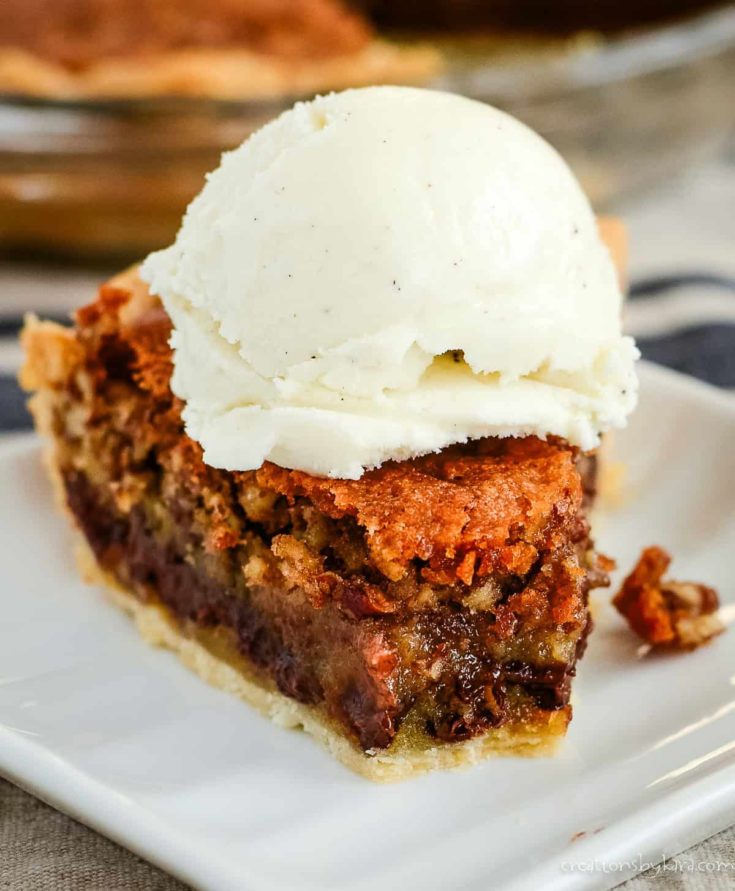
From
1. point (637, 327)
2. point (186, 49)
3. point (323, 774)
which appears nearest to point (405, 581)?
point (323, 774)

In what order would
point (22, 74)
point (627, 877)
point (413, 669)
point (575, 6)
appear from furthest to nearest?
point (575, 6)
point (22, 74)
point (413, 669)
point (627, 877)

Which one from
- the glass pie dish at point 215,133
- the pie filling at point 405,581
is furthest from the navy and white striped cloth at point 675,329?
the pie filling at point 405,581

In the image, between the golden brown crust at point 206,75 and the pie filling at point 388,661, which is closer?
the pie filling at point 388,661

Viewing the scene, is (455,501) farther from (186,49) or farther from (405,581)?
(186,49)

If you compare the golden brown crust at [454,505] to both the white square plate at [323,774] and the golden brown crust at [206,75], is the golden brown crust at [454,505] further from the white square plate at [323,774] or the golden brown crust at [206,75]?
the golden brown crust at [206,75]

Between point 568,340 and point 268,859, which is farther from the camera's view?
point 568,340

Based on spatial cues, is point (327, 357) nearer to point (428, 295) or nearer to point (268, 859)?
point (428, 295)

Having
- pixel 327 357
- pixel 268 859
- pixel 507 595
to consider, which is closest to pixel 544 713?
pixel 507 595
